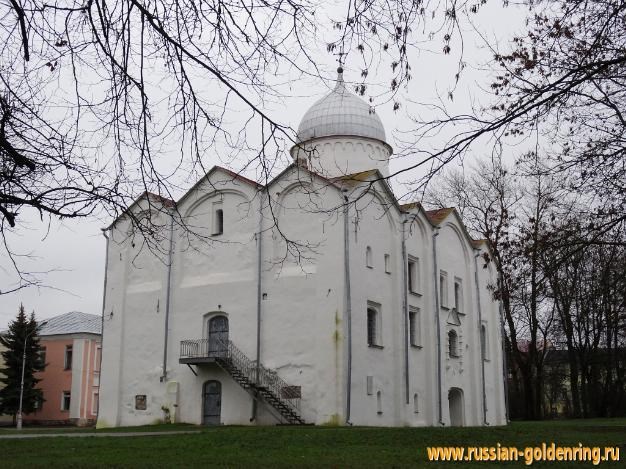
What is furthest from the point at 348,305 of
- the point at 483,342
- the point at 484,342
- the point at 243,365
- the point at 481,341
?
the point at 484,342

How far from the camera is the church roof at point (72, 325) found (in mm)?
50237

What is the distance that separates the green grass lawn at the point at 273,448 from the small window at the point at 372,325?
29.6 feet

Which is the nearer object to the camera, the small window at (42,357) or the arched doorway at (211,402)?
the arched doorway at (211,402)

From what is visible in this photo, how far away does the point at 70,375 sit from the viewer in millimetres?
48812

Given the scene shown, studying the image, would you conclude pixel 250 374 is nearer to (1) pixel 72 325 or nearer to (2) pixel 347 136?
(2) pixel 347 136

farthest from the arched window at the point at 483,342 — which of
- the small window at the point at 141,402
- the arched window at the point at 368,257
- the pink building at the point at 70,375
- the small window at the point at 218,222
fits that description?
the pink building at the point at 70,375

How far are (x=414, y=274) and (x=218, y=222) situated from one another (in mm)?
7880

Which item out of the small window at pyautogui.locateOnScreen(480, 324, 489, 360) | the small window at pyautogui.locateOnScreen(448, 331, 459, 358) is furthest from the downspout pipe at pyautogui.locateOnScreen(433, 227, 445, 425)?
the small window at pyautogui.locateOnScreen(480, 324, 489, 360)

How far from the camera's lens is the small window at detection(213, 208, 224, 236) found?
28172 mm

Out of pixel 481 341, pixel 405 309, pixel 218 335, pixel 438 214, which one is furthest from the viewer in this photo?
pixel 481 341

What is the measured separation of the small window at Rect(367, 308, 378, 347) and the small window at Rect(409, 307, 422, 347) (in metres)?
2.51

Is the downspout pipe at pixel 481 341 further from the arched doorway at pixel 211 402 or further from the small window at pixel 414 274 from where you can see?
the arched doorway at pixel 211 402

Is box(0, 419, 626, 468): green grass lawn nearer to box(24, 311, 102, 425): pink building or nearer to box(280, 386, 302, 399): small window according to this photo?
box(280, 386, 302, 399): small window

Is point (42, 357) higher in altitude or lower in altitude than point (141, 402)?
higher
